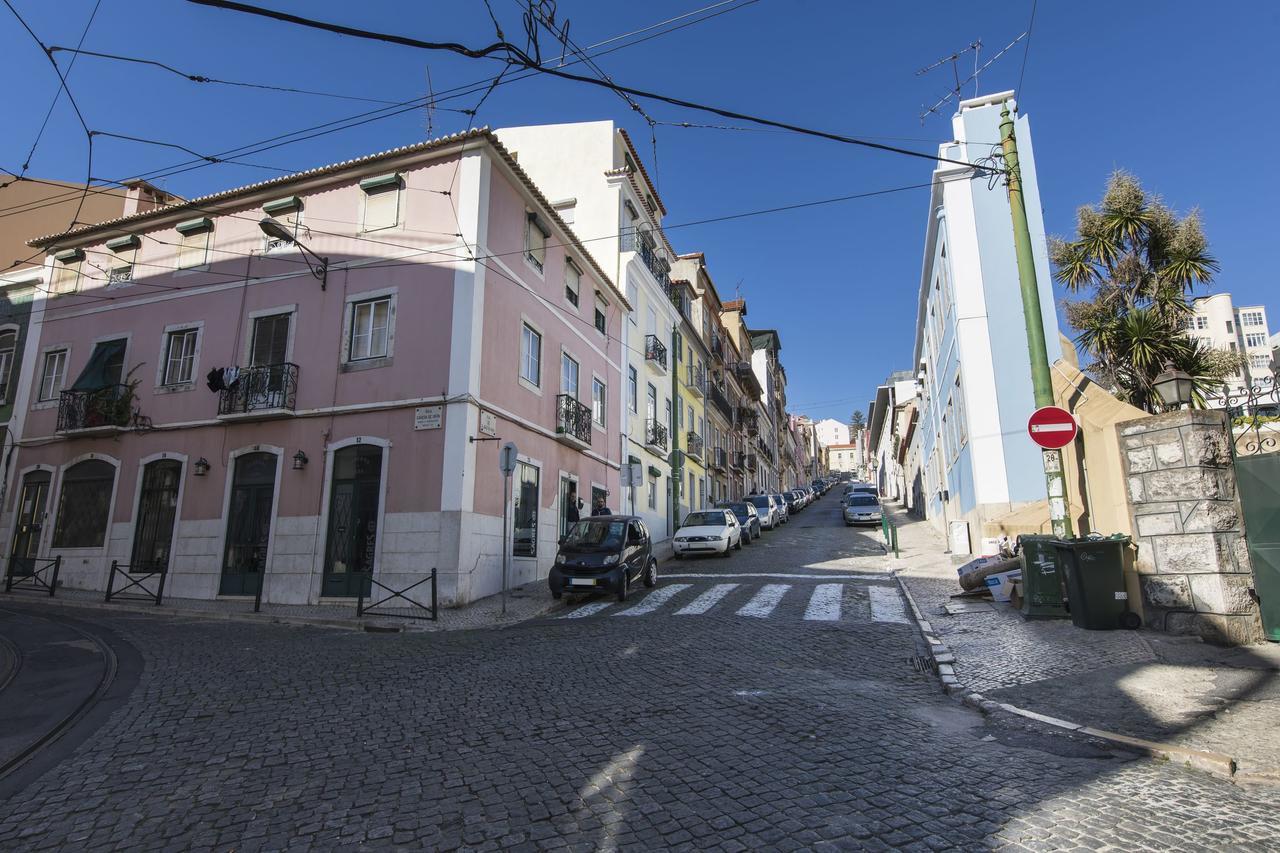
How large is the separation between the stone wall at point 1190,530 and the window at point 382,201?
1426cm

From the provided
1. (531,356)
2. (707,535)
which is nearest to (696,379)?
(707,535)

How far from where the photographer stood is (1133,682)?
5.86 m

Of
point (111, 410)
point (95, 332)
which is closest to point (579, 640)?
point (111, 410)

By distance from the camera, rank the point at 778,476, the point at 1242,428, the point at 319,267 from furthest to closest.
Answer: the point at 778,476 → the point at 319,267 → the point at 1242,428

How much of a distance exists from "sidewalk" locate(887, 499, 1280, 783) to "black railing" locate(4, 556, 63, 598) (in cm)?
1913

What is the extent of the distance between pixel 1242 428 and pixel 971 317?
8.69 m

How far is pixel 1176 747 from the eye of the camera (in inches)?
169

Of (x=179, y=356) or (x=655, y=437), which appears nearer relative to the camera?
(x=179, y=356)

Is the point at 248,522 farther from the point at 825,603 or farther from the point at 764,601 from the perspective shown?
the point at 825,603

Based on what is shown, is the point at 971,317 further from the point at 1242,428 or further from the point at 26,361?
the point at 26,361

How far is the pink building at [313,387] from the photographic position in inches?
529

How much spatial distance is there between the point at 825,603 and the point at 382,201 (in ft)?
42.0

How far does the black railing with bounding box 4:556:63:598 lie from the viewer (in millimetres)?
15609

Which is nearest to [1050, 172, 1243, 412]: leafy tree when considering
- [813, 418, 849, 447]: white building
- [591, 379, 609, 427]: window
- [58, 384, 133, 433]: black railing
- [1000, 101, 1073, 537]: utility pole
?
[1000, 101, 1073, 537]: utility pole
